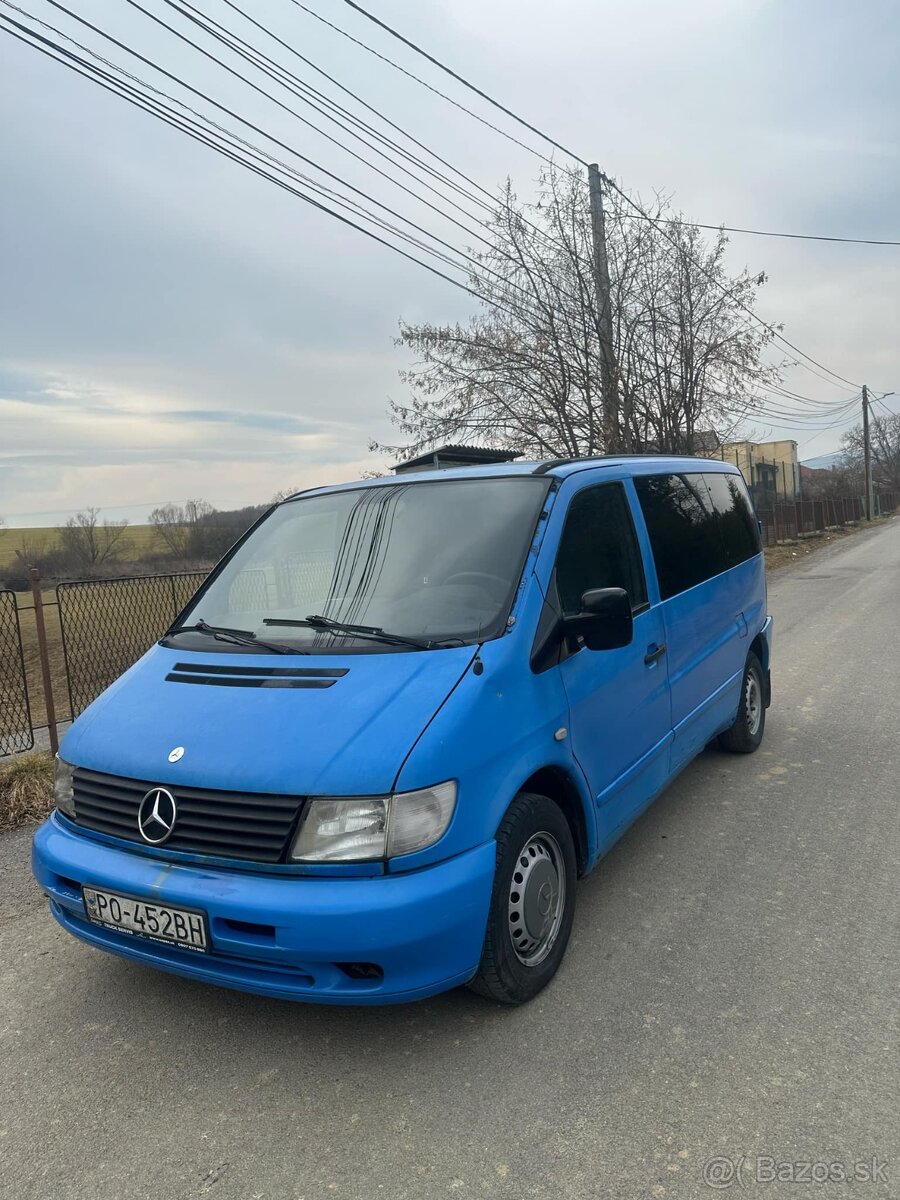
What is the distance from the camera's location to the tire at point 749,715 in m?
5.36

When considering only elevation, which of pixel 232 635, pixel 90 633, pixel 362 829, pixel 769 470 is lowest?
pixel 362 829

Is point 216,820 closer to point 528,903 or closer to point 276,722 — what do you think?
point 276,722

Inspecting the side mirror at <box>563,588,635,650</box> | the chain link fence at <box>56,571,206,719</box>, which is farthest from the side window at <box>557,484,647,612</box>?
the chain link fence at <box>56,571,206,719</box>

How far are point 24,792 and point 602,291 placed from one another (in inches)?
523

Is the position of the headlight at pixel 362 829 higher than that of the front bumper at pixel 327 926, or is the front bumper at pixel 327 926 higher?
the headlight at pixel 362 829

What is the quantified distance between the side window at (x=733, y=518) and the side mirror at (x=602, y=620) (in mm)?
2231

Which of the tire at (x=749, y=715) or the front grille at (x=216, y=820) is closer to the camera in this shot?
the front grille at (x=216, y=820)

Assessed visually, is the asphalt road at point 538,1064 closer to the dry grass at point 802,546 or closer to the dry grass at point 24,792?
the dry grass at point 24,792

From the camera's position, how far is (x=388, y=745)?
2.46 meters

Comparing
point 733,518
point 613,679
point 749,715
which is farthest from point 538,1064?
point 733,518

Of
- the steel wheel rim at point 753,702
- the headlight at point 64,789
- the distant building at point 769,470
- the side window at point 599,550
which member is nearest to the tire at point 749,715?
the steel wheel rim at point 753,702

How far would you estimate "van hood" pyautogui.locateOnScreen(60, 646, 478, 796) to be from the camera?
2445mm

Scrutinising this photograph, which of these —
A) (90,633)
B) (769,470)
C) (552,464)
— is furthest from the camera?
(769,470)

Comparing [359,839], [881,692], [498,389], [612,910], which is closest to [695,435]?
[498,389]
